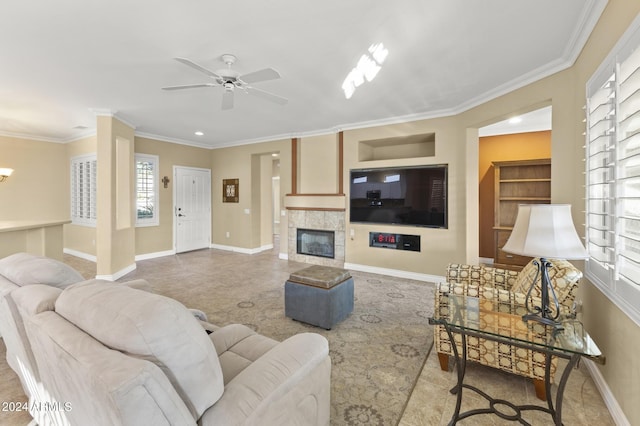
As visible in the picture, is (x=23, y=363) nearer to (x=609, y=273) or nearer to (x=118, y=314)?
(x=118, y=314)

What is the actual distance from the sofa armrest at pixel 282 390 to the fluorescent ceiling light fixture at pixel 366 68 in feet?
8.18

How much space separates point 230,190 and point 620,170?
678cm

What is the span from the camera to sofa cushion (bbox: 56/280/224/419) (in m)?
0.92

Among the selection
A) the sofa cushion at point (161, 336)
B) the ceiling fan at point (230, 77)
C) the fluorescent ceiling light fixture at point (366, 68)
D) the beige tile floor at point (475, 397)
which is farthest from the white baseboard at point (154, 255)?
the sofa cushion at point (161, 336)

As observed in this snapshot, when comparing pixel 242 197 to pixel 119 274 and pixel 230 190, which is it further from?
pixel 119 274

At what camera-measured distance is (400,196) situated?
15.9 ft

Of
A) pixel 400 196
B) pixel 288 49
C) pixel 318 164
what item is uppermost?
pixel 288 49

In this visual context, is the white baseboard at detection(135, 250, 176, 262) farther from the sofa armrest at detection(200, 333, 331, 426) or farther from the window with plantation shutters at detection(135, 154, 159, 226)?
the sofa armrest at detection(200, 333, 331, 426)

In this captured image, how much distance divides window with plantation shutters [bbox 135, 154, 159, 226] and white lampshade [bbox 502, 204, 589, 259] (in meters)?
6.60

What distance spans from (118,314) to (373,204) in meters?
4.46

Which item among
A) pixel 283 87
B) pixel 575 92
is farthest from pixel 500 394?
pixel 283 87

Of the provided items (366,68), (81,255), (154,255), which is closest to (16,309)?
(366,68)

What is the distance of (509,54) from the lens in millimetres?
2775

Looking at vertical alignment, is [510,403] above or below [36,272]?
below
